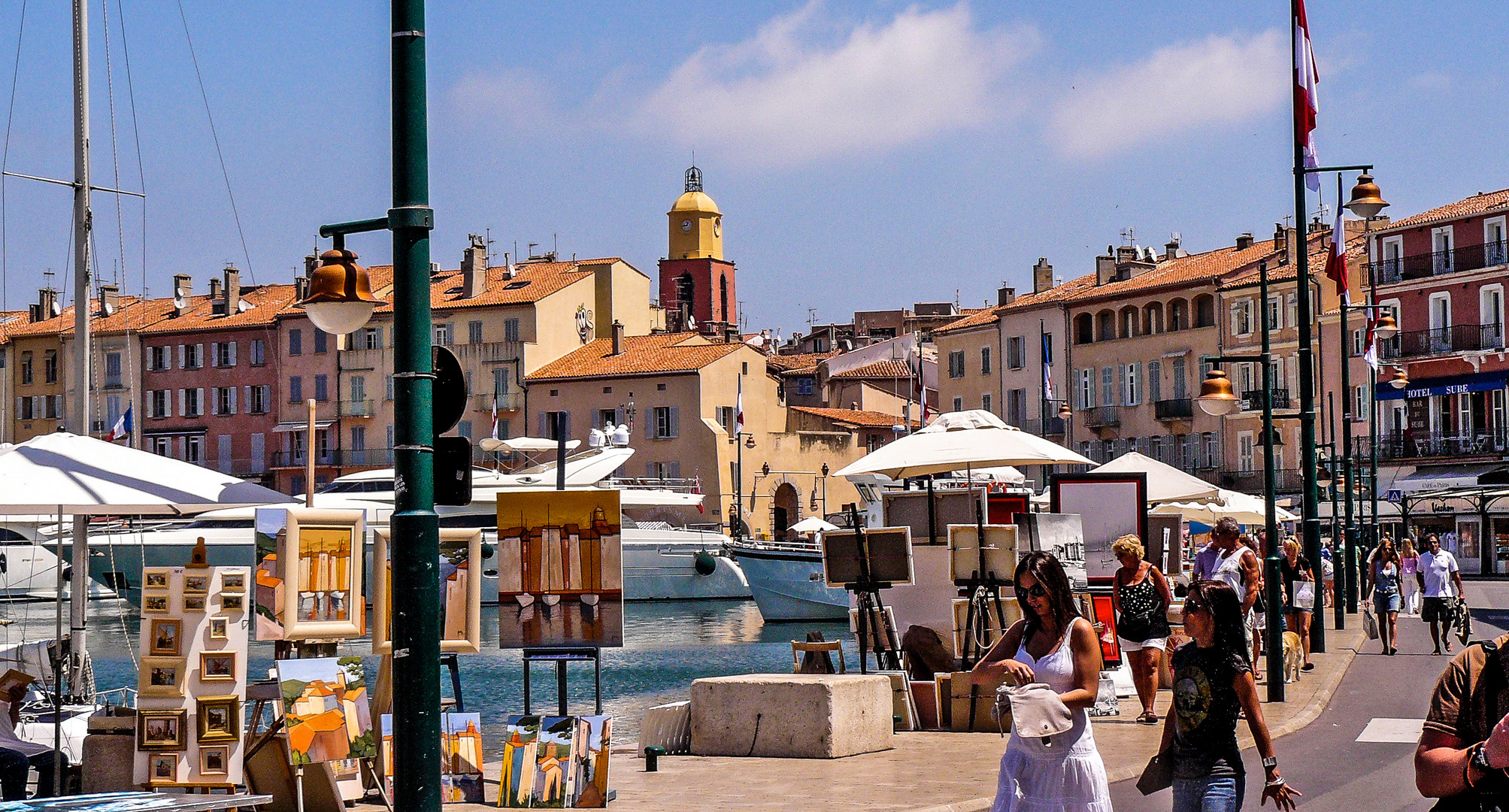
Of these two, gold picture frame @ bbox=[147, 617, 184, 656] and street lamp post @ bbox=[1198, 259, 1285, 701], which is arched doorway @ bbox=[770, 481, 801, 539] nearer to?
street lamp post @ bbox=[1198, 259, 1285, 701]

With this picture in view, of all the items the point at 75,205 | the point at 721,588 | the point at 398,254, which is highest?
the point at 75,205

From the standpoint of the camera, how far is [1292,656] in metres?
18.1

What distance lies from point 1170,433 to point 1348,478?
128 feet

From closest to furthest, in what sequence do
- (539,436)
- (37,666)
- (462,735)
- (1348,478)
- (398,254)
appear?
1. (398,254)
2. (462,735)
3. (37,666)
4. (1348,478)
5. (539,436)

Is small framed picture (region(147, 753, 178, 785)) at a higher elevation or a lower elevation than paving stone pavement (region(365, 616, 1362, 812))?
higher

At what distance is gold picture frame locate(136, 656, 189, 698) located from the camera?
9547 millimetres

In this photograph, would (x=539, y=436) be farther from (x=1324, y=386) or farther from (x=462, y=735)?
(x=462, y=735)

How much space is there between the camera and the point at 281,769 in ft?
33.0

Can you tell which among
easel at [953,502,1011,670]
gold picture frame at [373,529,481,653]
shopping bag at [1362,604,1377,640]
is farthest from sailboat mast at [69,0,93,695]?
shopping bag at [1362,604,1377,640]

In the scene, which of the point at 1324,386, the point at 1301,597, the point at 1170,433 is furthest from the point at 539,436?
the point at 1301,597

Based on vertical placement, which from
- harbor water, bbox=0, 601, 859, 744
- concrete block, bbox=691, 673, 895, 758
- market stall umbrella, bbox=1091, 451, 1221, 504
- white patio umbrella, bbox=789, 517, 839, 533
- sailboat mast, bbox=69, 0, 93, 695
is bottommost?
harbor water, bbox=0, 601, 859, 744

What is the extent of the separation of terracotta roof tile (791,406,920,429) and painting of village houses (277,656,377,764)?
231 ft

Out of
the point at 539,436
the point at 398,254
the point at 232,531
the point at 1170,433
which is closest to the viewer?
the point at 398,254

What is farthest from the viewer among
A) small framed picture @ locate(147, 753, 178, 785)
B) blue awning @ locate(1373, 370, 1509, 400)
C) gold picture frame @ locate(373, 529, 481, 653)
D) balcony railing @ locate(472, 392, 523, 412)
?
balcony railing @ locate(472, 392, 523, 412)
